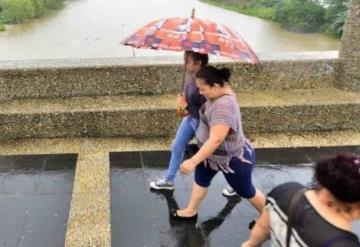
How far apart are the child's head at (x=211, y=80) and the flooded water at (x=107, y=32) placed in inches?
706

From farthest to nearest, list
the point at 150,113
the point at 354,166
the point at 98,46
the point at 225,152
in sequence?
the point at 98,46, the point at 150,113, the point at 225,152, the point at 354,166

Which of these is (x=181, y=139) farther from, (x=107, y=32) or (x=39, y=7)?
(x=39, y=7)

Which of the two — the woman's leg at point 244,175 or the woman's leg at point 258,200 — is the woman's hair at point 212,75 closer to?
the woman's leg at point 244,175

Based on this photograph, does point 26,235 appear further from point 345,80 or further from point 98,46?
point 98,46

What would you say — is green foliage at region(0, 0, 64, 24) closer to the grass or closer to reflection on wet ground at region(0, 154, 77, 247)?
the grass

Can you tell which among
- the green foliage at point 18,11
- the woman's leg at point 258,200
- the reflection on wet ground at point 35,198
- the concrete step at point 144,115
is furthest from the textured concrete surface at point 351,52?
the green foliage at point 18,11

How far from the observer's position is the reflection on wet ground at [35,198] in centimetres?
376

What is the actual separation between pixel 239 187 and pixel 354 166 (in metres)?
1.78

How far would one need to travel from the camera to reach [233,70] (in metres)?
6.14

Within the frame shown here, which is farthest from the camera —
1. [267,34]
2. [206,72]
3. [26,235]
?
[267,34]

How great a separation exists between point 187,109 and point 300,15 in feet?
131

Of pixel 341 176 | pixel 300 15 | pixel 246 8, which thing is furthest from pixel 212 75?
pixel 246 8

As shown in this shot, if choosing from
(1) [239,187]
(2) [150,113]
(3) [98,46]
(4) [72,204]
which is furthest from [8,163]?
(3) [98,46]

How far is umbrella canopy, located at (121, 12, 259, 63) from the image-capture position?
3254 mm
